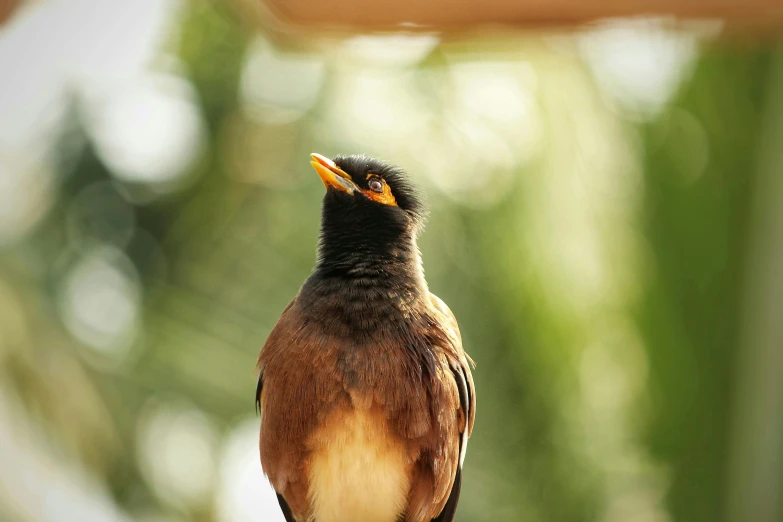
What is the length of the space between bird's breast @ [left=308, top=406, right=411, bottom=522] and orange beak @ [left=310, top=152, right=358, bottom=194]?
78 centimetres

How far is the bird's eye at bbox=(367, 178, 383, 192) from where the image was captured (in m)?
2.99

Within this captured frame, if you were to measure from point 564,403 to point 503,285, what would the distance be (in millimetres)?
806

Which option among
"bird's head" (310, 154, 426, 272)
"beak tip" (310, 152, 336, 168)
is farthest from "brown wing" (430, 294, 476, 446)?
"beak tip" (310, 152, 336, 168)

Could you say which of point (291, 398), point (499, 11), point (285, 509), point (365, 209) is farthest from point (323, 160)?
point (285, 509)

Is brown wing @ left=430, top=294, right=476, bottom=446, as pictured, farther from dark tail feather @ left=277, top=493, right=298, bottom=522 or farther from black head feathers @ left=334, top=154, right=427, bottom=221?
dark tail feather @ left=277, top=493, right=298, bottom=522

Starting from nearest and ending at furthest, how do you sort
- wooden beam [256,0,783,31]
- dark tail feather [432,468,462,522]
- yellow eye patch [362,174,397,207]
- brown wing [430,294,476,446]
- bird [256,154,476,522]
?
wooden beam [256,0,783,31], bird [256,154,476,522], brown wing [430,294,476,446], dark tail feather [432,468,462,522], yellow eye patch [362,174,397,207]

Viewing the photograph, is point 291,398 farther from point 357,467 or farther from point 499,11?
point 499,11

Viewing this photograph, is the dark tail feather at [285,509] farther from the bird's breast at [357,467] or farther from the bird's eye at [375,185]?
the bird's eye at [375,185]

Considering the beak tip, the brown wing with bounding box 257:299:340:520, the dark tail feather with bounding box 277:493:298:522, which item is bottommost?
the dark tail feather with bounding box 277:493:298:522

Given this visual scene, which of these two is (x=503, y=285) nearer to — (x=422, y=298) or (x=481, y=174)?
(x=481, y=174)

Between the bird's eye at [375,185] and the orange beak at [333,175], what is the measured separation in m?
0.07

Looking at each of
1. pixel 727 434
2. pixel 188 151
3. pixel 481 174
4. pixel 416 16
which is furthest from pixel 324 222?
pixel 188 151

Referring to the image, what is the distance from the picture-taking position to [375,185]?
2998mm

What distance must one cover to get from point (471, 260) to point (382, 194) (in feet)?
9.42
